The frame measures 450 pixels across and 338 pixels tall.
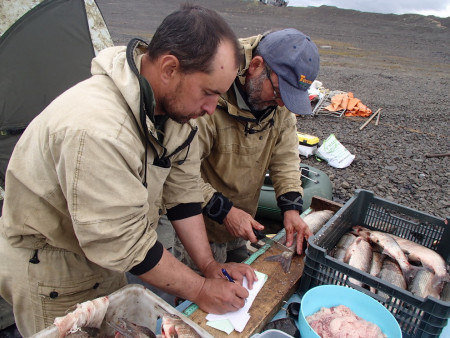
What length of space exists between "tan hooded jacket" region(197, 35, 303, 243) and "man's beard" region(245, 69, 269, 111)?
72 mm

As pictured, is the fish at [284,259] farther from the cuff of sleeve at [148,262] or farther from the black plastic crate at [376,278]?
the cuff of sleeve at [148,262]

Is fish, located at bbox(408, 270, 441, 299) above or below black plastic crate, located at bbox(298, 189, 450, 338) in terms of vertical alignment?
below

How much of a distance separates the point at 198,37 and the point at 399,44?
1432 inches

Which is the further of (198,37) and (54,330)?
(198,37)

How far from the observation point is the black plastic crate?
1.61 metres

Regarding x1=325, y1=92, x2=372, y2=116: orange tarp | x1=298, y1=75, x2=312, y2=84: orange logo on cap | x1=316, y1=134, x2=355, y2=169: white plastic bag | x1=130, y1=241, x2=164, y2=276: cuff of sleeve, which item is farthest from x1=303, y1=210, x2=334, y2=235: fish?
x1=325, y1=92, x2=372, y2=116: orange tarp

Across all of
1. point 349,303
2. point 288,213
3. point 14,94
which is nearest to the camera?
point 349,303

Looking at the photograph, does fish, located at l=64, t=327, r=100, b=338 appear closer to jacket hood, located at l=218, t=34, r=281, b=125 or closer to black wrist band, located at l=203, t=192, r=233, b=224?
black wrist band, located at l=203, t=192, r=233, b=224

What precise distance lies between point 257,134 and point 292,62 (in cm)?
60

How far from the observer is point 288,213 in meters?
2.66

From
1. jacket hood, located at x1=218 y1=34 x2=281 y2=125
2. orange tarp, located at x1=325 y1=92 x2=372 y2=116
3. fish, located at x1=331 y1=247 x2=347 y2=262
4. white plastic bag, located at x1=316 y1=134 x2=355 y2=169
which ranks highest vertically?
jacket hood, located at x1=218 y1=34 x2=281 y2=125

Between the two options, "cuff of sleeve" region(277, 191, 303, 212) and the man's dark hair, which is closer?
the man's dark hair

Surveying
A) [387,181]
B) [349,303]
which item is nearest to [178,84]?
[349,303]

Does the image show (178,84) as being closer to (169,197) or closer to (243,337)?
(169,197)
